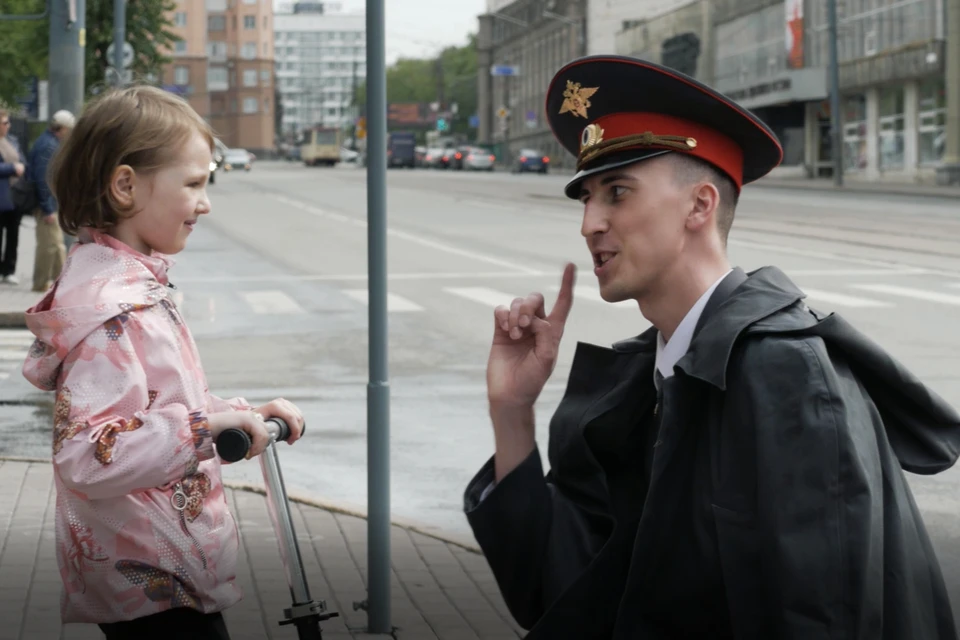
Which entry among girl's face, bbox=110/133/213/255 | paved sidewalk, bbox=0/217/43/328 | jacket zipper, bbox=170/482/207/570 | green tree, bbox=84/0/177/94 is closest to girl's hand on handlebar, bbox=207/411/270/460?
jacket zipper, bbox=170/482/207/570

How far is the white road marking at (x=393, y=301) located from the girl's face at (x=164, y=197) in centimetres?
1192

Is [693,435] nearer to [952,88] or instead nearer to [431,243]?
[431,243]

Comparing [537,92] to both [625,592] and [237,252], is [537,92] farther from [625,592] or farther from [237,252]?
[625,592]

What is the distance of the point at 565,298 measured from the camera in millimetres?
2463

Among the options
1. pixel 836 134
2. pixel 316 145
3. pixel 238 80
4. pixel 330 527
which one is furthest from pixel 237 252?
pixel 238 80

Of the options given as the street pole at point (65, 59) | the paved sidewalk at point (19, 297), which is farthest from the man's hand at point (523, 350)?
the street pole at point (65, 59)

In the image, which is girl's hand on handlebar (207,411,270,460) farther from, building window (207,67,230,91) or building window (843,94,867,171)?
building window (207,67,230,91)

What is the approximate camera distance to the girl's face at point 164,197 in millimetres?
2676

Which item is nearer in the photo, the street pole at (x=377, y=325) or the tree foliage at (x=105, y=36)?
the street pole at (x=377, y=325)

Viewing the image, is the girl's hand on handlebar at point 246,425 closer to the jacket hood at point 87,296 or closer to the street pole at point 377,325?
the jacket hood at point 87,296

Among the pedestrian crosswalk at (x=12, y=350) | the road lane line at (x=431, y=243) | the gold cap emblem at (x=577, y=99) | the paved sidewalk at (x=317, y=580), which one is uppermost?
the gold cap emblem at (x=577, y=99)

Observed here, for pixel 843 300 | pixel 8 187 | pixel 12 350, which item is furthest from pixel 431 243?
pixel 12 350

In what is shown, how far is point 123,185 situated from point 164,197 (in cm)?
7

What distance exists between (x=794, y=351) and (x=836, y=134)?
155 ft
